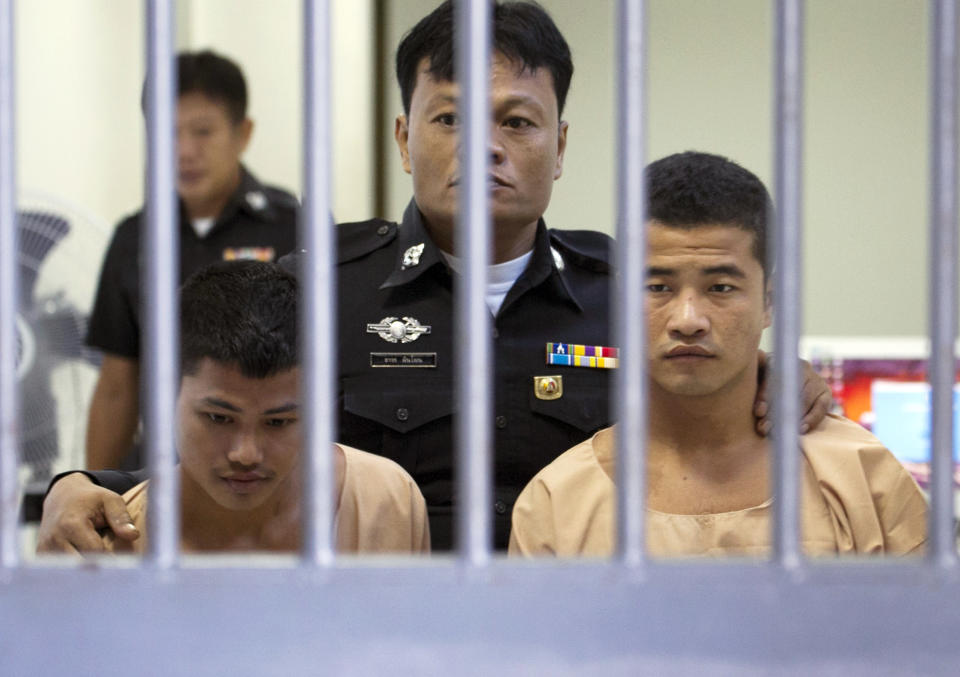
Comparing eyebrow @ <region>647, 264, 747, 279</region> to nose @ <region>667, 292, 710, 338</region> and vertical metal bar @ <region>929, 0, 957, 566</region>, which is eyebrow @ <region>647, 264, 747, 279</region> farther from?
vertical metal bar @ <region>929, 0, 957, 566</region>

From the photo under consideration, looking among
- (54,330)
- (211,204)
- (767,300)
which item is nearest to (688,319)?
(767,300)

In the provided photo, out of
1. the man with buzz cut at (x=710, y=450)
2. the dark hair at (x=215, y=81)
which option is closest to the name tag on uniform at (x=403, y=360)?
the man with buzz cut at (x=710, y=450)

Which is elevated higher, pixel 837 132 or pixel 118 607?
pixel 837 132

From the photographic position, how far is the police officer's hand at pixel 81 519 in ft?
3.99

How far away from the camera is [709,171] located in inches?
52.1

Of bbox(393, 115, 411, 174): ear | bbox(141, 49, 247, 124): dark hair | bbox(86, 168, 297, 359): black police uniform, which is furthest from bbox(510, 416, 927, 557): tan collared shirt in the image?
bbox(141, 49, 247, 124): dark hair

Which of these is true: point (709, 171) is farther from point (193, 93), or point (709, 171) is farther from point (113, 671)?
point (193, 93)

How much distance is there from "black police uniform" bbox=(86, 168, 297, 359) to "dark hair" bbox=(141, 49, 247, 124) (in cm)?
17

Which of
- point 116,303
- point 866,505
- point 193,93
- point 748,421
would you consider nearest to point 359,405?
point 748,421

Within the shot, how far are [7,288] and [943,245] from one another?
44 centimetres

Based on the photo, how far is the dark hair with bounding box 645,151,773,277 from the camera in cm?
126

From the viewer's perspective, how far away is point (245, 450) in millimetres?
1318

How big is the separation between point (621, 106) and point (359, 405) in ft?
3.18

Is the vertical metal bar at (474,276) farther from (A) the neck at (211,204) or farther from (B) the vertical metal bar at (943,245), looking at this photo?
(A) the neck at (211,204)
